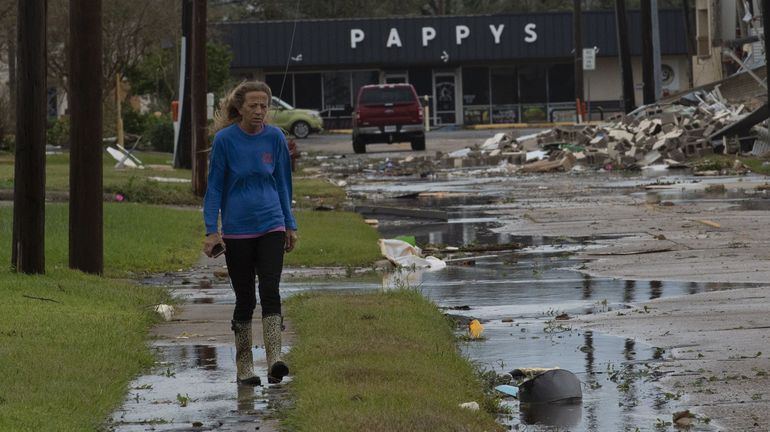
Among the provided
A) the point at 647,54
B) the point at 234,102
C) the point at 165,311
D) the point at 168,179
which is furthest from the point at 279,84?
the point at 234,102

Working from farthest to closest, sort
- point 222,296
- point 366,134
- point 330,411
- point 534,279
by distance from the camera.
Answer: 1. point 366,134
2. point 534,279
3. point 222,296
4. point 330,411

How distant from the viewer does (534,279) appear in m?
14.8

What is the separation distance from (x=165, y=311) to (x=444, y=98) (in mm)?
63610

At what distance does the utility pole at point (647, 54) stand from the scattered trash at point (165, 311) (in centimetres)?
3967

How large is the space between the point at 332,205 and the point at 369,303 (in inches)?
553

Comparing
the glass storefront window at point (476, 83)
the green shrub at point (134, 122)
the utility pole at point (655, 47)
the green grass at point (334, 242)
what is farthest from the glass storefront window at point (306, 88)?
the green grass at point (334, 242)

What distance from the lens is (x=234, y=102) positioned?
8992 millimetres

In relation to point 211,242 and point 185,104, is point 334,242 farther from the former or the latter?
point 185,104

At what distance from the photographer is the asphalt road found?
51.8 metres

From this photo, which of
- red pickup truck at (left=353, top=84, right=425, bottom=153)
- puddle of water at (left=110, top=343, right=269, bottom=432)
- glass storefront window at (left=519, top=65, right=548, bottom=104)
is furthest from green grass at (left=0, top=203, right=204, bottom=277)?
glass storefront window at (left=519, top=65, right=548, bottom=104)

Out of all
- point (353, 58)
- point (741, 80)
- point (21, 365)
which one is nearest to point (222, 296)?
→ point (21, 365)

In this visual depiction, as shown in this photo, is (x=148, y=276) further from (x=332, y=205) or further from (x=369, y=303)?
(x=332, y=205)

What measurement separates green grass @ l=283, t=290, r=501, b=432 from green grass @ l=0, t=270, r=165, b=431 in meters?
1.03

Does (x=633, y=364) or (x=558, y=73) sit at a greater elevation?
(x=558, y=73)
